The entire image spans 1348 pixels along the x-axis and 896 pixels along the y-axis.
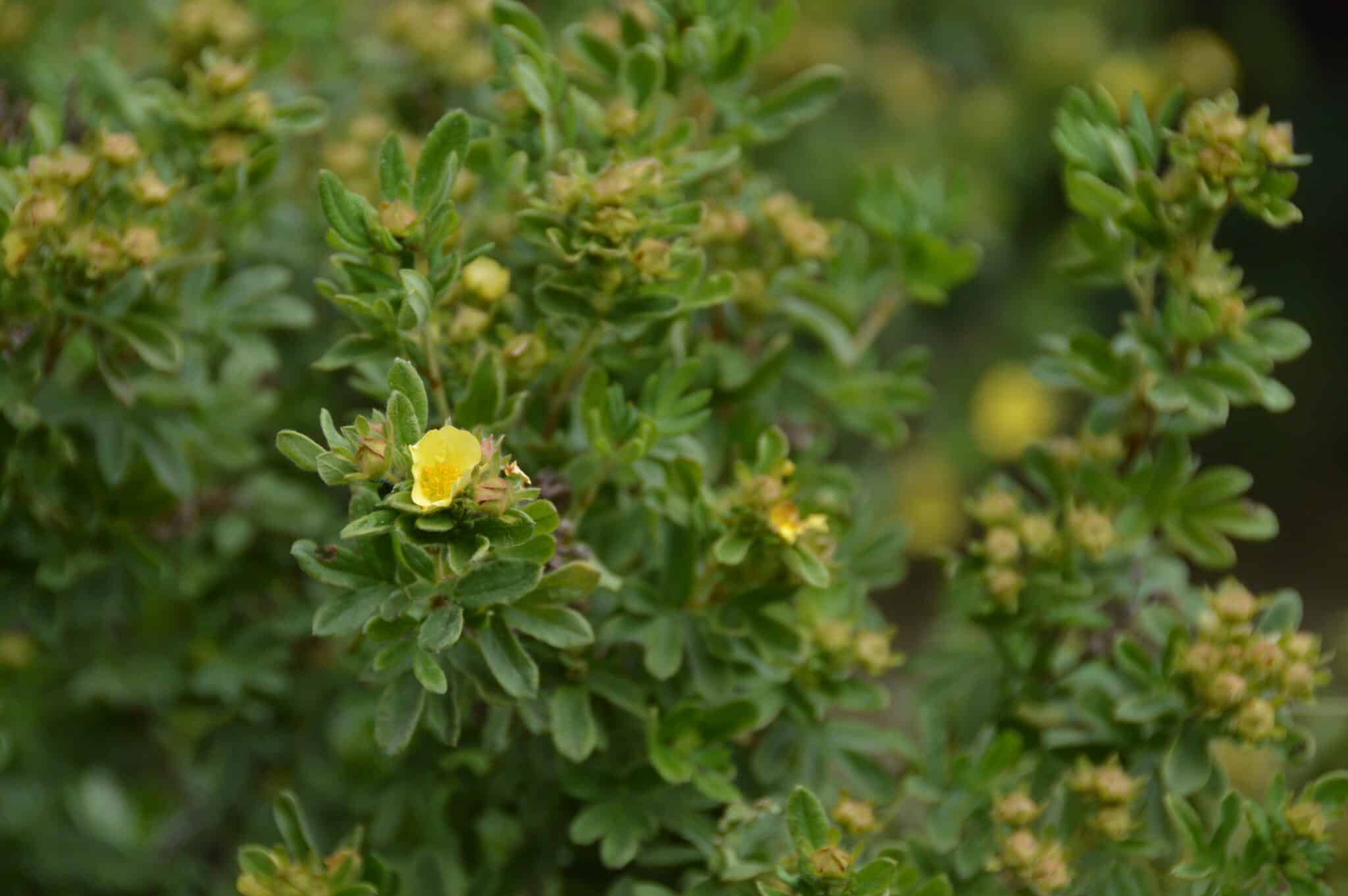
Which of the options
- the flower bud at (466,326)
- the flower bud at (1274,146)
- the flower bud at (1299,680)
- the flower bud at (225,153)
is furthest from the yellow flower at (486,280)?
the flower bud at (1299,680)

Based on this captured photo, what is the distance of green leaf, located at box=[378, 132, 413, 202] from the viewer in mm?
1113

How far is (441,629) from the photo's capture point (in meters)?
0.99

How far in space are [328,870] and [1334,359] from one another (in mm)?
3480

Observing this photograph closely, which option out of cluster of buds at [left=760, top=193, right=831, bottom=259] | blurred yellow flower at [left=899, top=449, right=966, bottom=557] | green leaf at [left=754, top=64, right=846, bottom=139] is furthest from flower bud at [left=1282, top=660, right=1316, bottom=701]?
blurred yellow flower at [left=899, top=449, right=966, bottom=557]

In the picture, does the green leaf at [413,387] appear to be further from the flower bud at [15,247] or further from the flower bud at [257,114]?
the flower bud at [257,114]

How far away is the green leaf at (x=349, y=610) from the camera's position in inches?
39.9

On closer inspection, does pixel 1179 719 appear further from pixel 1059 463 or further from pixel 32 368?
pixel 32 368

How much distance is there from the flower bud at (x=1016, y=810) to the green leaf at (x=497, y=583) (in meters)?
0.51

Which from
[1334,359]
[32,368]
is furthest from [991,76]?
[32,368]

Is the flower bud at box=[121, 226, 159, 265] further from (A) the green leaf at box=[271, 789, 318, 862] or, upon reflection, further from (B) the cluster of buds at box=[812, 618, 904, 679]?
(B) the cluster of buds at box=[812, 618, 904, 679]

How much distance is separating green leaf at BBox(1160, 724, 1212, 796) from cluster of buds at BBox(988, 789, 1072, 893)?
0.13 meters

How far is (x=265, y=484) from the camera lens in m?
1.67

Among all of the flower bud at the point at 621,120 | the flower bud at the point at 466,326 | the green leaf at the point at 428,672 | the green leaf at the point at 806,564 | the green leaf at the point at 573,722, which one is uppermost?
the flower bud at the point at 621,120

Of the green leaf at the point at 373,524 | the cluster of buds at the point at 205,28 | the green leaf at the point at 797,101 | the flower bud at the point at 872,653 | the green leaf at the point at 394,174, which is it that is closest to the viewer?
the green leaf at the point at 373,524
